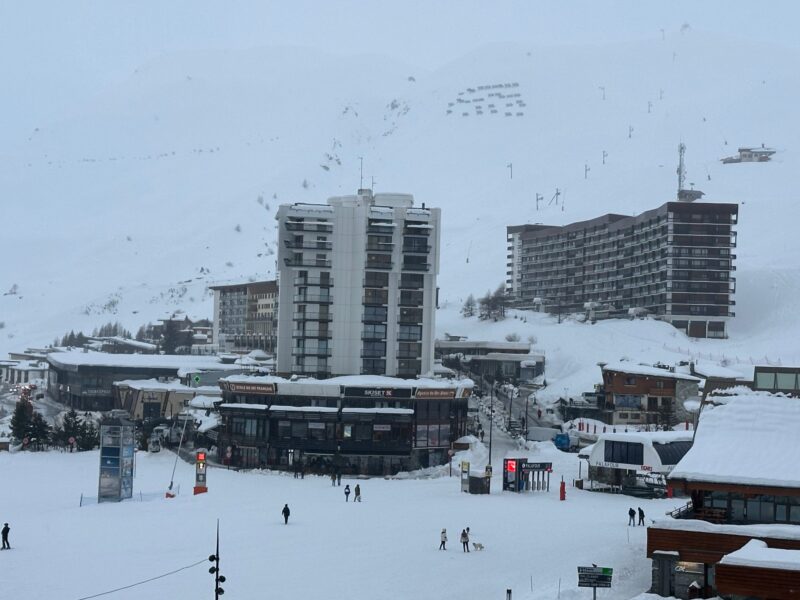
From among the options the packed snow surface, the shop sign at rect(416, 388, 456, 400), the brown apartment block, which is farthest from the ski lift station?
the brown apartment block

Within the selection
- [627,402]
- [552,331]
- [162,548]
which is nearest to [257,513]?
[162,548]

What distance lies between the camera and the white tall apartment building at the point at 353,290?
Result: 95.2 m

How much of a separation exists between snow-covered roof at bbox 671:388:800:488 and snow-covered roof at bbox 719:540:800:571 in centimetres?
685

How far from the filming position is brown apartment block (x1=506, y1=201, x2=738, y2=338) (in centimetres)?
13575

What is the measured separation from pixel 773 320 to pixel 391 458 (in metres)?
77.4

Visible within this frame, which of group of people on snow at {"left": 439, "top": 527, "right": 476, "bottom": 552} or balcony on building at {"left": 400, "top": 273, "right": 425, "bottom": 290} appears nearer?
group of people on snow at {"left": 439, "top": 527, "right": 476, "bottom": 552}

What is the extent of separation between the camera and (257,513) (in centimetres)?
Answer: 5684

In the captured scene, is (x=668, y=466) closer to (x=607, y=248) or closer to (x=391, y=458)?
(x=391, y=458)

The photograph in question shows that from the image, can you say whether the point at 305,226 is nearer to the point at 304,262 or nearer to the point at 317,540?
the point at 304,262

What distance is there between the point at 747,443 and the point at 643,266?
106085 mm

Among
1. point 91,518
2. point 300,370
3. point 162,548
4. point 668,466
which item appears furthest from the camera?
point 300,370

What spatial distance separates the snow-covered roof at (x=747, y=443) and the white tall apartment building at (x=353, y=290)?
178ft

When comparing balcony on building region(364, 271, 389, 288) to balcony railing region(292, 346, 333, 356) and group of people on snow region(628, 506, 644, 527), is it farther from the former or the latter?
group of people on snow region(628, 506, 644, 527)

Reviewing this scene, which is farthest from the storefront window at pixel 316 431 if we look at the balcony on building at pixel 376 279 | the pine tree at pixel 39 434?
the pine tree at pixel 39 434
